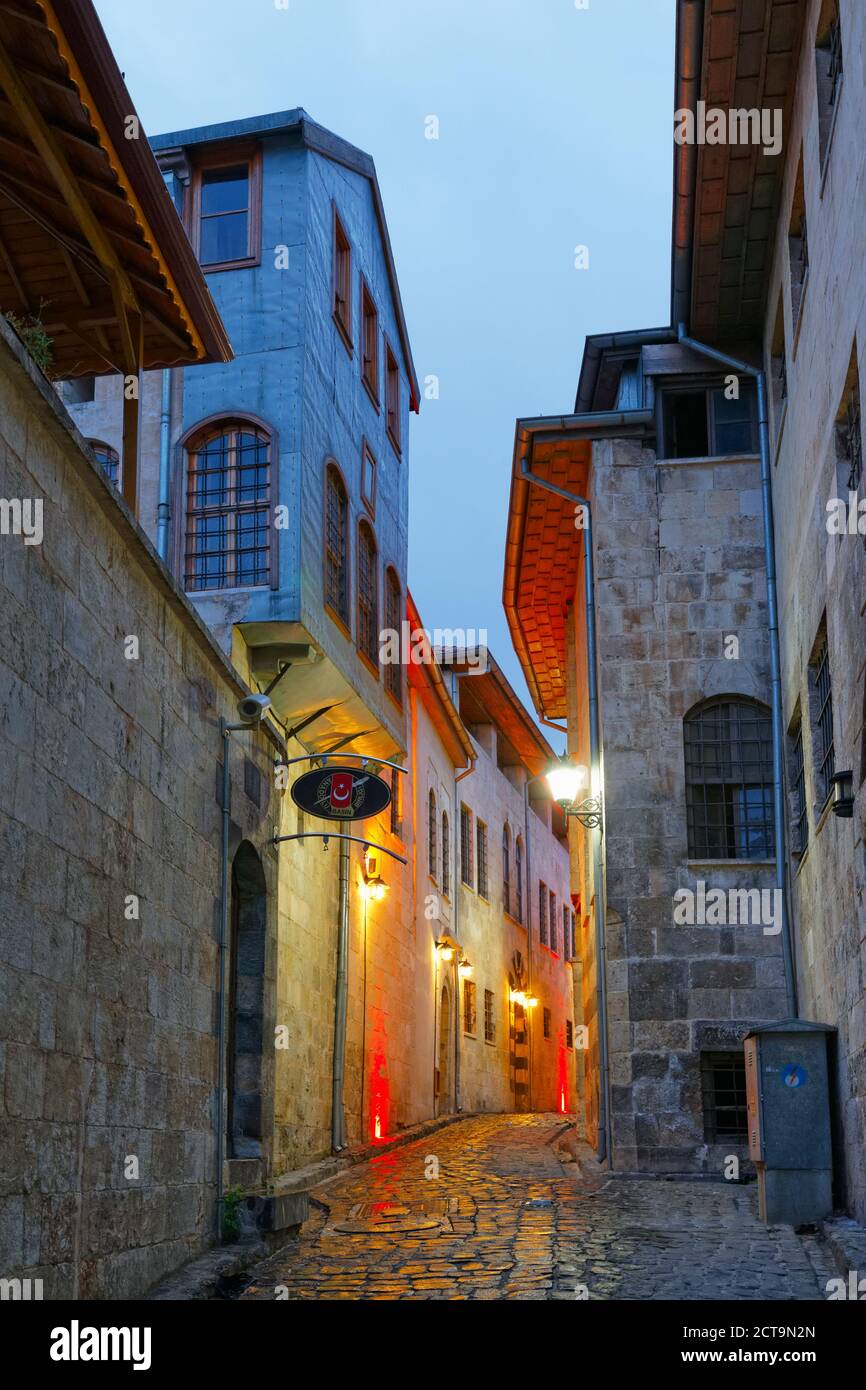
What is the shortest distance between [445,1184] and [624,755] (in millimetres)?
4536

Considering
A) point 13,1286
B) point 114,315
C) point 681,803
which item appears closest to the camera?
point 13,1286

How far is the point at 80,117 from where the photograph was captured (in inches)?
347

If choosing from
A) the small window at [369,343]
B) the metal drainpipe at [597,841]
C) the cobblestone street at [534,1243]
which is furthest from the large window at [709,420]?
the cobblestone street at [534,1243]

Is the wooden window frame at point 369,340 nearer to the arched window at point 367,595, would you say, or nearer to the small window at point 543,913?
the arched window at point 367,595

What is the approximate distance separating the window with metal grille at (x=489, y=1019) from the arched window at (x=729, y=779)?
→ 15397 mm

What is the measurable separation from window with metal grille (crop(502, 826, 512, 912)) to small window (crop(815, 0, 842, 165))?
23.7 metres

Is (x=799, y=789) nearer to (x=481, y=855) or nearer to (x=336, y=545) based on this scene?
(x=336, y=545)

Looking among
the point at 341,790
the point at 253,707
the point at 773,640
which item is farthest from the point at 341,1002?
the point at 253,707

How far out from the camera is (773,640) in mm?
15648

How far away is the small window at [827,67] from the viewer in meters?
10.6

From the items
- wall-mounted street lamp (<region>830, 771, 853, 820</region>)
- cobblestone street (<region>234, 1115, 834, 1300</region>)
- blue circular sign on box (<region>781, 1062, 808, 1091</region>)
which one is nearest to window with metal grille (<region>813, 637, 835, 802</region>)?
wall-mounted street lamp (<region>830, 771, 853, 820</region>)

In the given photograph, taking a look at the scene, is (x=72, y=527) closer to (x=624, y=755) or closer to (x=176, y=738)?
→ (x=176, y=738)

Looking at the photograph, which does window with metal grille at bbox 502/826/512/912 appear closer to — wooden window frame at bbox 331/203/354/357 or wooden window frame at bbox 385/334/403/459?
wooden window frame at bbox 385/334/403/459
